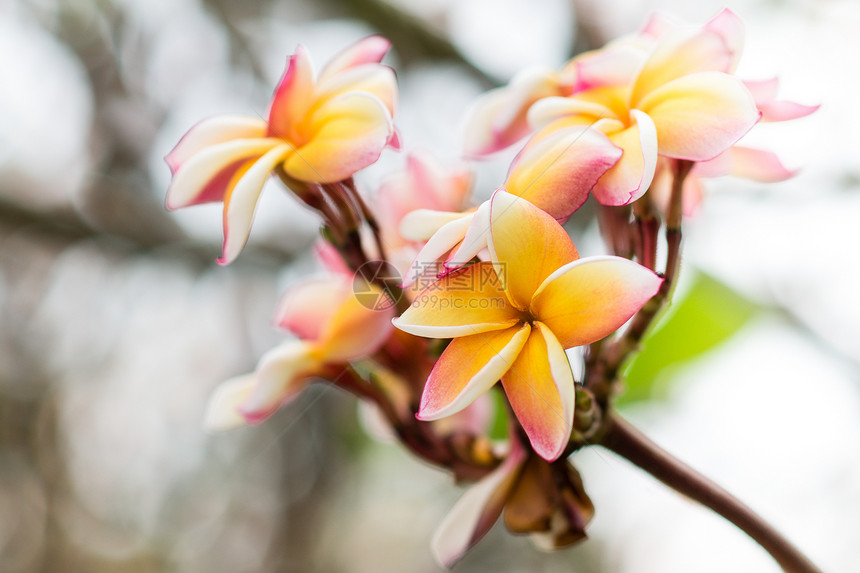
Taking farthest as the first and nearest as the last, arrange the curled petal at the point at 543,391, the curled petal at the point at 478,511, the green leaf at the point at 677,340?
the green leaf at the point at 677,340, the curled petal at the point at 478,511, the curled petal at the point at 543,391

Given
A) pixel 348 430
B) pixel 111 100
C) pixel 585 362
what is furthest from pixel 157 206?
pixel 585 362

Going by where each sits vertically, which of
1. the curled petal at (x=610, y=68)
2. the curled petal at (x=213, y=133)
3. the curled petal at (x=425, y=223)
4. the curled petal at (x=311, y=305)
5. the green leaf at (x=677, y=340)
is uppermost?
the curled petal at (x=610, y=68)

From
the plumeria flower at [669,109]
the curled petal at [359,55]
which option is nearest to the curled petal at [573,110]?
the plumeria flower at [669,109]

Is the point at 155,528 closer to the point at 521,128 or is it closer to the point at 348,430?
the point at 348,430

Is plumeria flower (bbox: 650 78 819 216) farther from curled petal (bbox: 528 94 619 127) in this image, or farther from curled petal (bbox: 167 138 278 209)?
curled petal (bbox: 167 138 278 209)

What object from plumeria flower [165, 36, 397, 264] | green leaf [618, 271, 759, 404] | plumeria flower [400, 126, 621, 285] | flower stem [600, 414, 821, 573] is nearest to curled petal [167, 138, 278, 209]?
plumeria flower [165, 36, 397, 264]

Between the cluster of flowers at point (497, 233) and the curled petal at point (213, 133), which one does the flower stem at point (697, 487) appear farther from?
the curled petal at point (213, 133)

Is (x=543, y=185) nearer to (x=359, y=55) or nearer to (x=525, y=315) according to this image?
(x=525, y=315)
